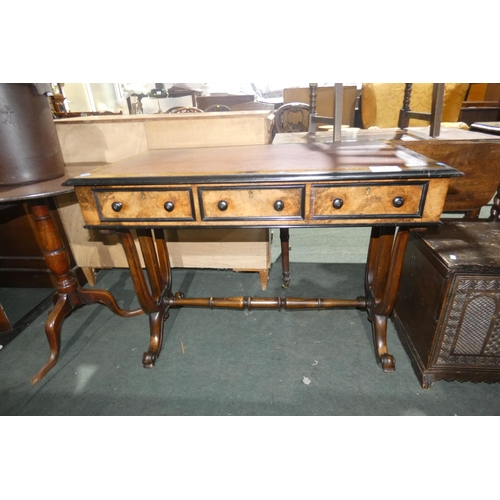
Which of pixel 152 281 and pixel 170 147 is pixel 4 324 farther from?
pixel 170 147

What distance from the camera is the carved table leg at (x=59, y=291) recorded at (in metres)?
1.58

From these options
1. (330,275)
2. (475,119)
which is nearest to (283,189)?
(330,275)

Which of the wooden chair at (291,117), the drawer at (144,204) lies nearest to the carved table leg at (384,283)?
the drawer at (144,204)

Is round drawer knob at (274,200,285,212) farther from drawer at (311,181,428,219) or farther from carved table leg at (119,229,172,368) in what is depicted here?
carved table leg at (119,229,172,368)

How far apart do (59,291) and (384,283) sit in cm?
180

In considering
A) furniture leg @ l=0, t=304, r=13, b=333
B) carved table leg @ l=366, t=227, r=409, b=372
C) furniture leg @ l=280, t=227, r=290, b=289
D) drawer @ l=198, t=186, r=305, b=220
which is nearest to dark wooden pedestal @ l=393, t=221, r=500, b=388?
carved table leg @ l=366, t=227, r=409, b=372

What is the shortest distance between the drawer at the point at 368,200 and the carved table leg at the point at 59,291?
133 cm

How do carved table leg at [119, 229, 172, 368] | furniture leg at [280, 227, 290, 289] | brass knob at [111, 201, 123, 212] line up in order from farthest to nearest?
furniture leg at [280, 227, 290, 289] < carved table leg at [119, 229, 172, 368] < brass knob at [111, 201, 123, 212]

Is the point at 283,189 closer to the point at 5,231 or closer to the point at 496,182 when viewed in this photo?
the point at 496,182

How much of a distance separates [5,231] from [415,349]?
2617mm

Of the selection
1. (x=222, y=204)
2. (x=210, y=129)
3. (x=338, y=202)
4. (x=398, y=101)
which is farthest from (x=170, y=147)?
(x=398, y=101)

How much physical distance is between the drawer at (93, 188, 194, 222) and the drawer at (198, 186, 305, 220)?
0.24 ft

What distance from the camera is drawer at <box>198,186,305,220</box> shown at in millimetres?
1134

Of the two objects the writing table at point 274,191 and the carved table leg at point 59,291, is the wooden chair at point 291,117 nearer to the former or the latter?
the writing table at point 274,191
